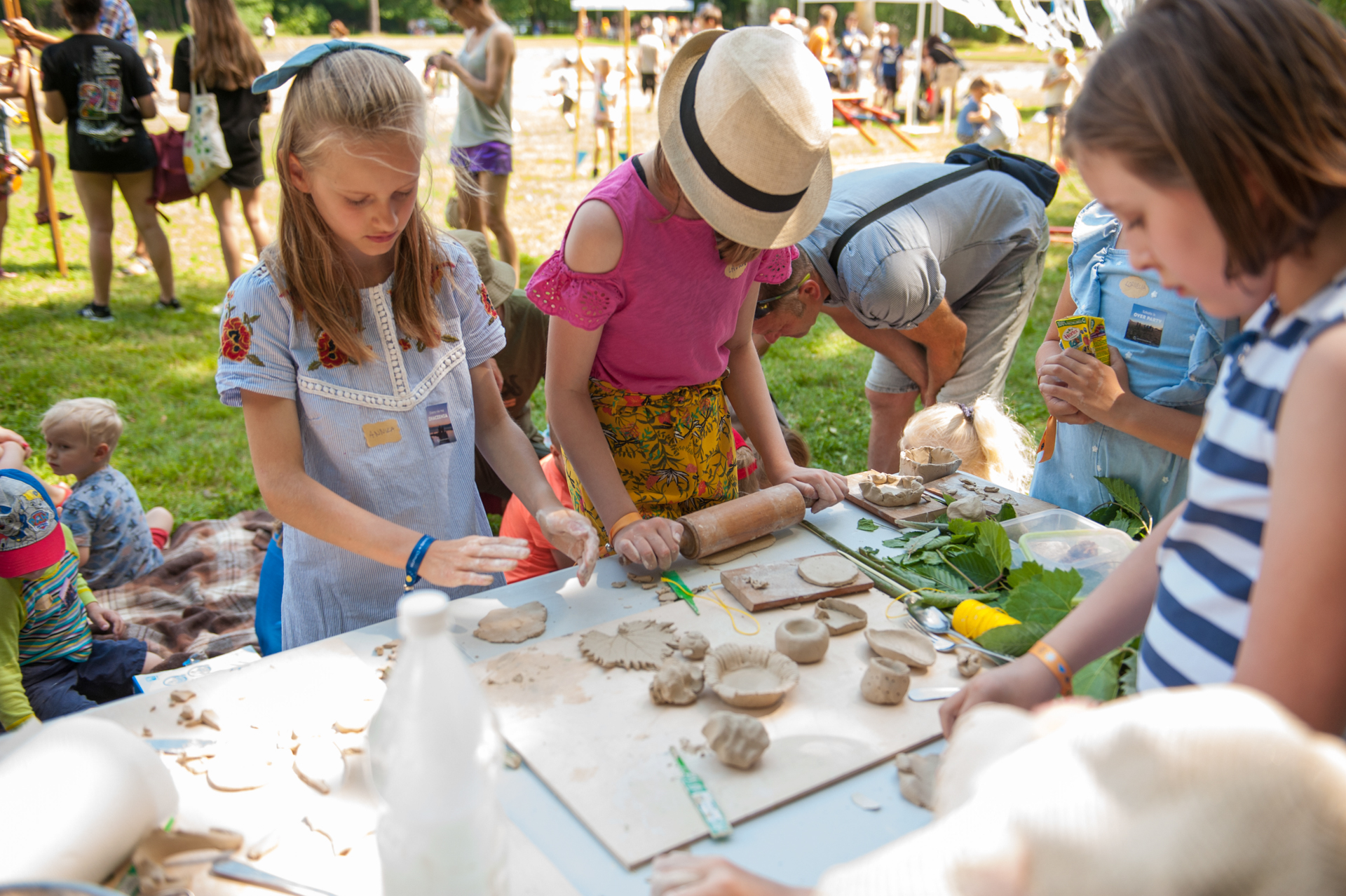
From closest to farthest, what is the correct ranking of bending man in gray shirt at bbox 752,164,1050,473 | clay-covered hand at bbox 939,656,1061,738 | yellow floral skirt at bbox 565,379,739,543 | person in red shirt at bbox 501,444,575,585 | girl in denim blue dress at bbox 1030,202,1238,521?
clay-covered hand at bbox 939,656,1061,738 → girl in denim blue dress at bbox 1030,202,1238,521 → yellow floral skirt at bbox 565,379,739,543 → person in red shirt at bbox 501,444,575,585 → bending man in gray shirt at bbox 752,164,1050,473

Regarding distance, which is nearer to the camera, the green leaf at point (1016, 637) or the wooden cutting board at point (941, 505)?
the green leaf at point (1016, 637)

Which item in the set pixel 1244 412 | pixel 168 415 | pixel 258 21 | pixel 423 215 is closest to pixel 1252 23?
pixel 1244 412

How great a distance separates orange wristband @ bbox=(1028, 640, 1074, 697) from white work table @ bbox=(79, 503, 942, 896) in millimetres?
206

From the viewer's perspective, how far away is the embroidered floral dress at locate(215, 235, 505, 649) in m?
1.76

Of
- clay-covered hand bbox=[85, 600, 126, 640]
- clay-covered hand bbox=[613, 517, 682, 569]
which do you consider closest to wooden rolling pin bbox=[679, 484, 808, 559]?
clay-covered hand bbox=[613, 517, 682, 569]

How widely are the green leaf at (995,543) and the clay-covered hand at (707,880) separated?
40.2 inches

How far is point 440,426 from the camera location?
1973 mm

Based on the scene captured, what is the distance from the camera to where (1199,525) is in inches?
40.0

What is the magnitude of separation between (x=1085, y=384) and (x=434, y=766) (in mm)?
1752

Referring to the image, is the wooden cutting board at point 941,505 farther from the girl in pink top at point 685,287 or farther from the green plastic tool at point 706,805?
the green plastic tool at point 706,805

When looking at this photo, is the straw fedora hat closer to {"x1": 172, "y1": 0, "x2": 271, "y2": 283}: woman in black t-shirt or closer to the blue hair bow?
the blue hair bow

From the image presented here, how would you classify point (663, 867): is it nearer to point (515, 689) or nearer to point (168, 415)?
point (515, 689)

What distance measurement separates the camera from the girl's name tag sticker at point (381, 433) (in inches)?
73.5

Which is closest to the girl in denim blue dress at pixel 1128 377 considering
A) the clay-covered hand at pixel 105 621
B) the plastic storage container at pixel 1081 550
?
the plastic storage container at pixel 1081 550
